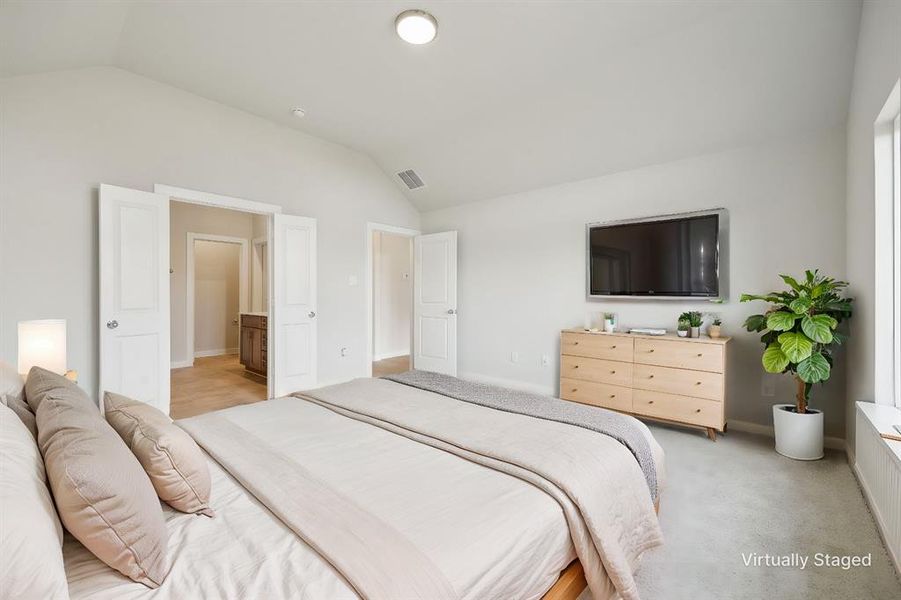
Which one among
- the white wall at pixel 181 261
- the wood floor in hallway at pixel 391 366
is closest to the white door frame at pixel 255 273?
the white wall at pixel 181 261

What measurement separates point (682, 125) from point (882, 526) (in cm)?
Result: 298

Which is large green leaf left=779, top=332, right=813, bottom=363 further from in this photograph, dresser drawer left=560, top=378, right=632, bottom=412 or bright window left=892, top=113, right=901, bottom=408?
dresser drawer left=560, top=378, right=632, bottom=412

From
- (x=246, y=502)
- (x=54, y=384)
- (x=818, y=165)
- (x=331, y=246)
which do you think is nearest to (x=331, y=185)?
(x=331, y=246)

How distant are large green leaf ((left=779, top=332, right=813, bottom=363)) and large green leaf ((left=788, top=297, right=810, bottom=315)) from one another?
163mm

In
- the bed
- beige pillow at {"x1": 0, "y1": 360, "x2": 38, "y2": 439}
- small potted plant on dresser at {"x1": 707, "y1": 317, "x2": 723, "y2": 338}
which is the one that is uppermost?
small potted plant on dresser at {"x1": 707, "y1": 317, "x2": 723, "y2": 338}

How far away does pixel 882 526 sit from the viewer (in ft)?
6.48

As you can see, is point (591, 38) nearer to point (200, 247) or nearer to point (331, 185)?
point (331, 185)

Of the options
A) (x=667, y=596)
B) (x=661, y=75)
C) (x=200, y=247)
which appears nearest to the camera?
(x=667, y=596)

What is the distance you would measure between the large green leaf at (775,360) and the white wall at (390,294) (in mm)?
5368

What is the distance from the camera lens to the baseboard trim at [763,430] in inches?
122

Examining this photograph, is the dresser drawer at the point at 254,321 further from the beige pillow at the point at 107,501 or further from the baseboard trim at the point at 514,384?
the beige pillow at the point at 107,501

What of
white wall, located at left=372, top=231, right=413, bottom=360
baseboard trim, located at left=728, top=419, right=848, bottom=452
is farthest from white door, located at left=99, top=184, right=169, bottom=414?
baseboard trim, located at left=728, top=419, right=848, bottom=452

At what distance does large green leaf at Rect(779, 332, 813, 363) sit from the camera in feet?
8.81

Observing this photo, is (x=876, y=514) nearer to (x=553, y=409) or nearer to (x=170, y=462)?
(x=553, y=409)
